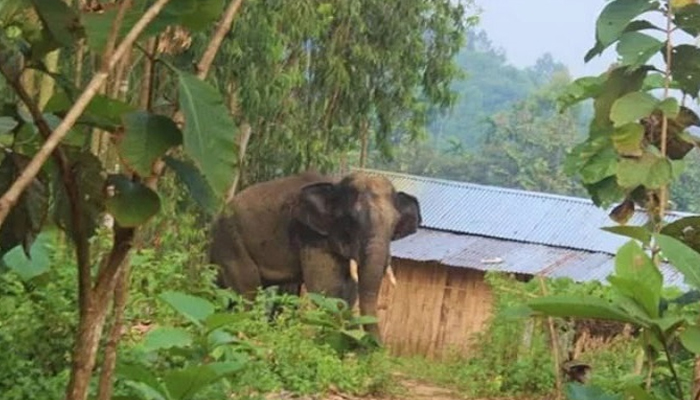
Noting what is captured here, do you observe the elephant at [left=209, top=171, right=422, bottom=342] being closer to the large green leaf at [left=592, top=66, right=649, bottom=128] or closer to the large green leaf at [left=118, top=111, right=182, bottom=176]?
the large green leaf at [left=592, top=66, right=649, bottom=128]

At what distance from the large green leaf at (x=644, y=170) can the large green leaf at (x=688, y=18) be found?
0.27 meters

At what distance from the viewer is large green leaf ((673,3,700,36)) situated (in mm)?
2797

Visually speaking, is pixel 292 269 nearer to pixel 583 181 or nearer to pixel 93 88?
pixel 583 181

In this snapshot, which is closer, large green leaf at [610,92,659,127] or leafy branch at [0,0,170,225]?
leafy branch at [0,0,170,225]

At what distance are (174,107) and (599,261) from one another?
16.7 metres

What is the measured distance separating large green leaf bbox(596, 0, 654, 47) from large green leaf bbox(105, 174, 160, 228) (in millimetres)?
1217

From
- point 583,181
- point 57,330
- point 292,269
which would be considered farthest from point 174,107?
point 292,269

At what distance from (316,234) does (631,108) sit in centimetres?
935

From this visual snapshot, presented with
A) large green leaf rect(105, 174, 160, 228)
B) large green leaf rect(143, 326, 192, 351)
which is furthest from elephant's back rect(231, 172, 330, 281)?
large green leaf rect(105, 174, 160, 228)

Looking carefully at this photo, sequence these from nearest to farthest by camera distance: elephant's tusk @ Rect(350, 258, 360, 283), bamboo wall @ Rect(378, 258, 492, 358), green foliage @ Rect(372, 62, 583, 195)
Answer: elephant's tusk @ Rect(350, 258, 360, 283), bamboo wall @ Rect(378, 258, 492, 358), green foliage @ Rect(372, 62, 583, 195)

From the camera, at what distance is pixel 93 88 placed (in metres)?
1.35

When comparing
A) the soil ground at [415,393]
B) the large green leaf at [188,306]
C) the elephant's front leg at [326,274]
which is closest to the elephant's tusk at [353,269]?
the elephant's front leg at [326,274]

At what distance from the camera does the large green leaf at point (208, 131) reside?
1688 mm

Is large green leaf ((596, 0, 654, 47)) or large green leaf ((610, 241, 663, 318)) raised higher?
large green leaf ((596, 0, 654, 47))
